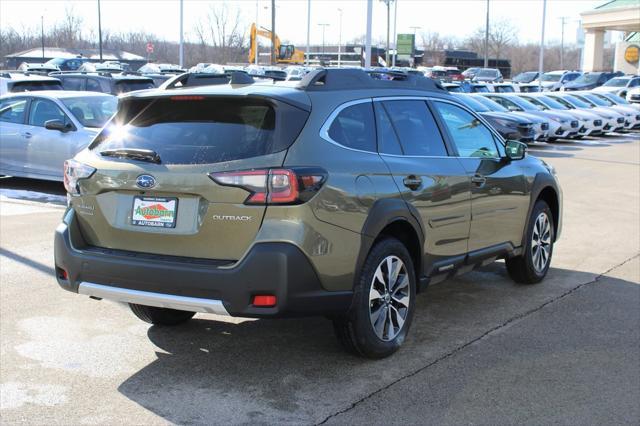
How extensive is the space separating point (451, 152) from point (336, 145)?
148 cm

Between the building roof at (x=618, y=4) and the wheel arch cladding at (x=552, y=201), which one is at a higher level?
the building roof at (x=618, y=4)

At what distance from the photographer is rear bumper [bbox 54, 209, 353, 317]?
4.49 metres

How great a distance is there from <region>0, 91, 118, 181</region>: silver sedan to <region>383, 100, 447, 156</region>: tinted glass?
7.90 m

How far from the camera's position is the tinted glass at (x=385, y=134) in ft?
17.8

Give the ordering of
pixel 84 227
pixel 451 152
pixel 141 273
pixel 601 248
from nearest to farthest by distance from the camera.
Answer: pixel 141 273 < pixel 84 227 < pixel 451 152 < pixel 601 248

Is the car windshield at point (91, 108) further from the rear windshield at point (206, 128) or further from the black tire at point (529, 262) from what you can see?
the rear windshield at point (206, 128)

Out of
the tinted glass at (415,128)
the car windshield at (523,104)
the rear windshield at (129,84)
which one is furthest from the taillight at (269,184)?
the car windshield at (523,104)

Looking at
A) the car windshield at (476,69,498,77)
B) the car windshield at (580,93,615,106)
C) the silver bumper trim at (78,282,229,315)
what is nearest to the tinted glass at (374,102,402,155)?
the silver bumper trim at (78,282,229,315)

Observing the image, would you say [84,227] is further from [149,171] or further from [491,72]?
[491,72]

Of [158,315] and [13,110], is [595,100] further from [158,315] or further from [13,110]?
[158,315]

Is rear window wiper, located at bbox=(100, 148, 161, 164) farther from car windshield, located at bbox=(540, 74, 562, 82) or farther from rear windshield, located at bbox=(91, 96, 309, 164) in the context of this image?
car windshield, located at bbox=(540, 74, 562, 82)

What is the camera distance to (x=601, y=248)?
363 inches

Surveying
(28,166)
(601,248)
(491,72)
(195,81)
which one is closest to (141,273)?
(195,81)

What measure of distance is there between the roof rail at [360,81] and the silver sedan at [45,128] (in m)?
7.74
